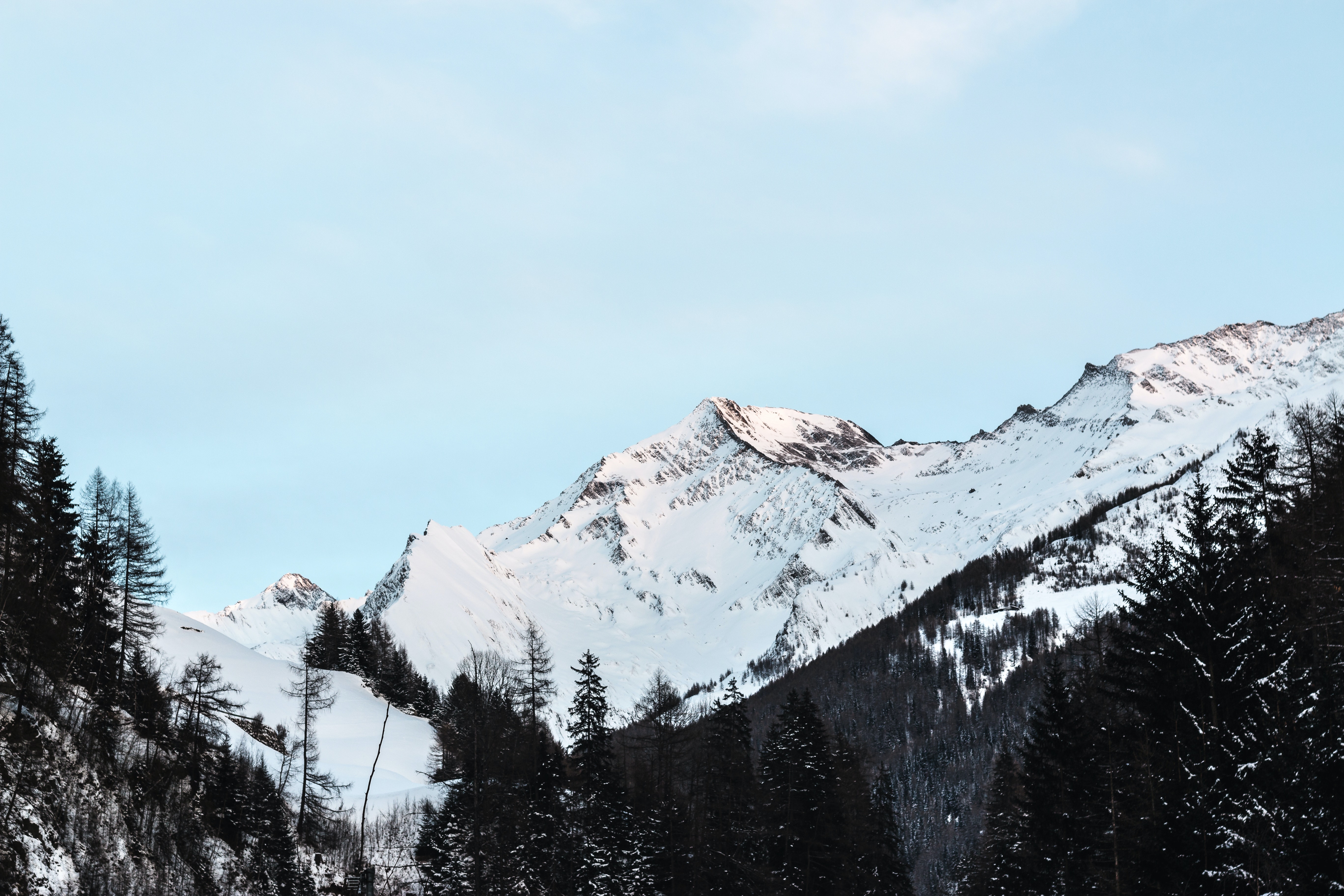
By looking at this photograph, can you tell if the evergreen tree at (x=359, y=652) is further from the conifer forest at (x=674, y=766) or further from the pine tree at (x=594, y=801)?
the pine tree at (x=594, y=801)

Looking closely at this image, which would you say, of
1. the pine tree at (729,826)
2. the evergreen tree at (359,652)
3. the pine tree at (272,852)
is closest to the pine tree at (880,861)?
the pine tree at (729,826)

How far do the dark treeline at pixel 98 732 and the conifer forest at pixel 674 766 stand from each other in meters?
0.15

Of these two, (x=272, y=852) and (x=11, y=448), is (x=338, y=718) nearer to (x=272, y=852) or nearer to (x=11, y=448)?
(x=272, y=852)

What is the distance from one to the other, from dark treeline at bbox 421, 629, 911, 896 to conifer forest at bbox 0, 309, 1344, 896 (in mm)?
173

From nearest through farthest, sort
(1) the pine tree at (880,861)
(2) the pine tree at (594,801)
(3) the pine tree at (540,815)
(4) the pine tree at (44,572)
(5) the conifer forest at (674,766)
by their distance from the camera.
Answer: (5) the conifer forest at (674,766) < (4) the pine tree at (44,572) < (2) the pine tree at (594,801) < (3) the pine tree at (540,815) < (1) the pine tree at (880,861)

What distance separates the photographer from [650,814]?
54.2m

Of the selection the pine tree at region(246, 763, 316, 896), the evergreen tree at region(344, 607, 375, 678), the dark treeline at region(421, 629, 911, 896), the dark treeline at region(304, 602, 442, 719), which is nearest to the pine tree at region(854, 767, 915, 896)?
the dark treeline at region(421, 629, 911, 896)

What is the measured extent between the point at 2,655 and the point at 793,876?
1415 inches

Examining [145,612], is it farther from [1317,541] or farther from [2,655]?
[1317,541]

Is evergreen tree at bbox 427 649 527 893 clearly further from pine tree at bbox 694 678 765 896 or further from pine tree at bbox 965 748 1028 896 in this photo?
pine tree at bbox 965 748 1028 896

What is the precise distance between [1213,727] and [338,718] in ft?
240

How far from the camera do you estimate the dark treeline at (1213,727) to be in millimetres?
26031

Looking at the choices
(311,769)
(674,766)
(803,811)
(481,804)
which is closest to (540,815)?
(481,804)

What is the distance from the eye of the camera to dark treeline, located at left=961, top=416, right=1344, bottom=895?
2603 cm
